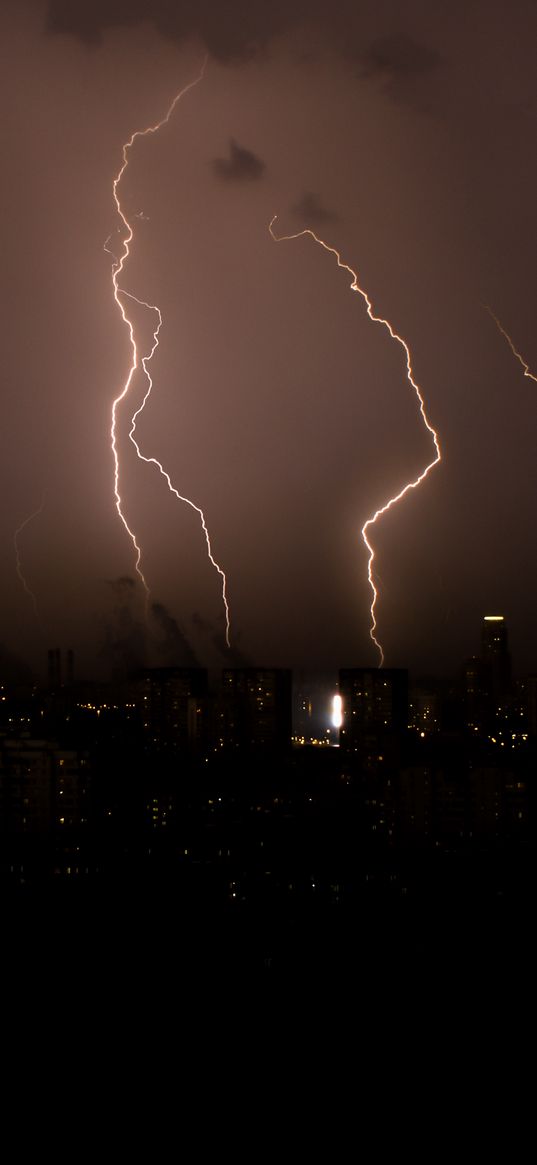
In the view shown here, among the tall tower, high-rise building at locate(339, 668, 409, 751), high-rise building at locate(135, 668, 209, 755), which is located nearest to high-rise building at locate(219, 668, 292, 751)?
high-rise building at locate(135, 668, 209, 755)

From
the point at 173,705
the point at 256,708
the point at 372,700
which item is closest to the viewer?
the point at 372,700

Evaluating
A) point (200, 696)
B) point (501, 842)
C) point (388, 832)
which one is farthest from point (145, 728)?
point (501, 842)

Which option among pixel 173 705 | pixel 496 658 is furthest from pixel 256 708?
pixel 496 658

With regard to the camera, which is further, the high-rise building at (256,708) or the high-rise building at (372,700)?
the high-rise building at (256,708)

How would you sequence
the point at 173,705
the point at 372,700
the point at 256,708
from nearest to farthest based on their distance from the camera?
the point at 372,700 < the point at 256,708 < the point at 173,705

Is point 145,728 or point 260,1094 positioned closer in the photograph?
point 260,1094

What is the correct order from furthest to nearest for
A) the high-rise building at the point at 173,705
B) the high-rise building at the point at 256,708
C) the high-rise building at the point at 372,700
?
the high-rise building at the point at 173,705
the high-rise building at the point at 256,708
the high-rise building at the point at 372,700

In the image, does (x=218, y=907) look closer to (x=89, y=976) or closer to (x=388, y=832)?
(x=89, y=976)

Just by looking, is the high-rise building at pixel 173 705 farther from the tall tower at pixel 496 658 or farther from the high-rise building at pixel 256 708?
the tall tower at pixel 496 658

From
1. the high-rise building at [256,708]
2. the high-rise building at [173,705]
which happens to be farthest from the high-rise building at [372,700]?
the high-rise building at [173,705]

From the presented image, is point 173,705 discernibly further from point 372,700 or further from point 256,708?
point 372,700

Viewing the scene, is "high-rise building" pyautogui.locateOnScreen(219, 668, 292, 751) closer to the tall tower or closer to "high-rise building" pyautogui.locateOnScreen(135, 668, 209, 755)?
"high-rise building" pyautogui.locateOnScreen(135, 668, 209, 755)
